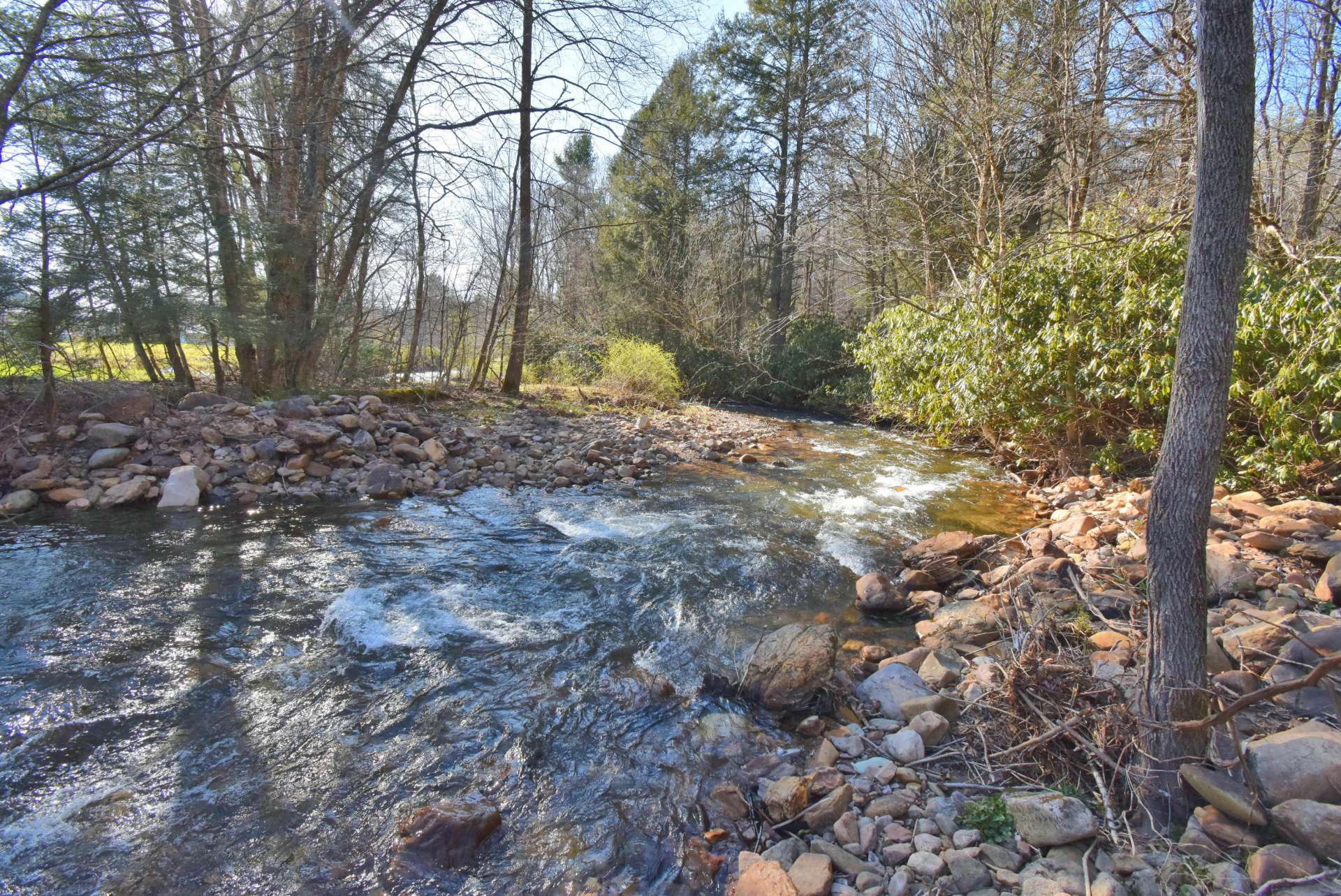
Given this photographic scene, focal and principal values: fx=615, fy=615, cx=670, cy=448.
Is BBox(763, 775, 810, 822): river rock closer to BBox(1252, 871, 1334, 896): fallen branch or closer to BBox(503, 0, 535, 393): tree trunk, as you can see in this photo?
BBox(1252, 871, 1334, 896): fallen branch

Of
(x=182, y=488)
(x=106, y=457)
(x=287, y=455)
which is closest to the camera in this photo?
(x=182, y=488)

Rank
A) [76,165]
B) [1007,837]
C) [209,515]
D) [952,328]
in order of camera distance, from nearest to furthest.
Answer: [1007,837] → [76,165] → [209,515] → [952,328]

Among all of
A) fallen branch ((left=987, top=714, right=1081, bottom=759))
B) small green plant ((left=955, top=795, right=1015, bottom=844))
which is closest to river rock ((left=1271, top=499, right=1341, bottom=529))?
fallen branch ((left=987, top=714, right=1081, bottom=759))

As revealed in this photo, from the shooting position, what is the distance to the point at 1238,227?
190 centimetres

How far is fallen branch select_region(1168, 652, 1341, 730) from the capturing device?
1679mm

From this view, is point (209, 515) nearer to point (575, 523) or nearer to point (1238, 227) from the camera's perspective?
point (575, 523)

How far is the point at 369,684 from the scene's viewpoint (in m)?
3.14

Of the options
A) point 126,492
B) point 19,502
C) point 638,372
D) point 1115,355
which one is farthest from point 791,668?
point 638,372

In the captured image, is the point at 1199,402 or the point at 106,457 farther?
the point at 106,457

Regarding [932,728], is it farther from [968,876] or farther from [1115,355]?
[1115,355]

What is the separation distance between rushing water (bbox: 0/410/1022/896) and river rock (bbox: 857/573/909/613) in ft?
0.50

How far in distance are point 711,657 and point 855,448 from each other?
7200 millimetres

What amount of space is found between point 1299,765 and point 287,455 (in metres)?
7.81

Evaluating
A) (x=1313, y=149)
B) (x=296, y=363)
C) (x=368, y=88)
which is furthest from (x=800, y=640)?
(x=368, y=88)
